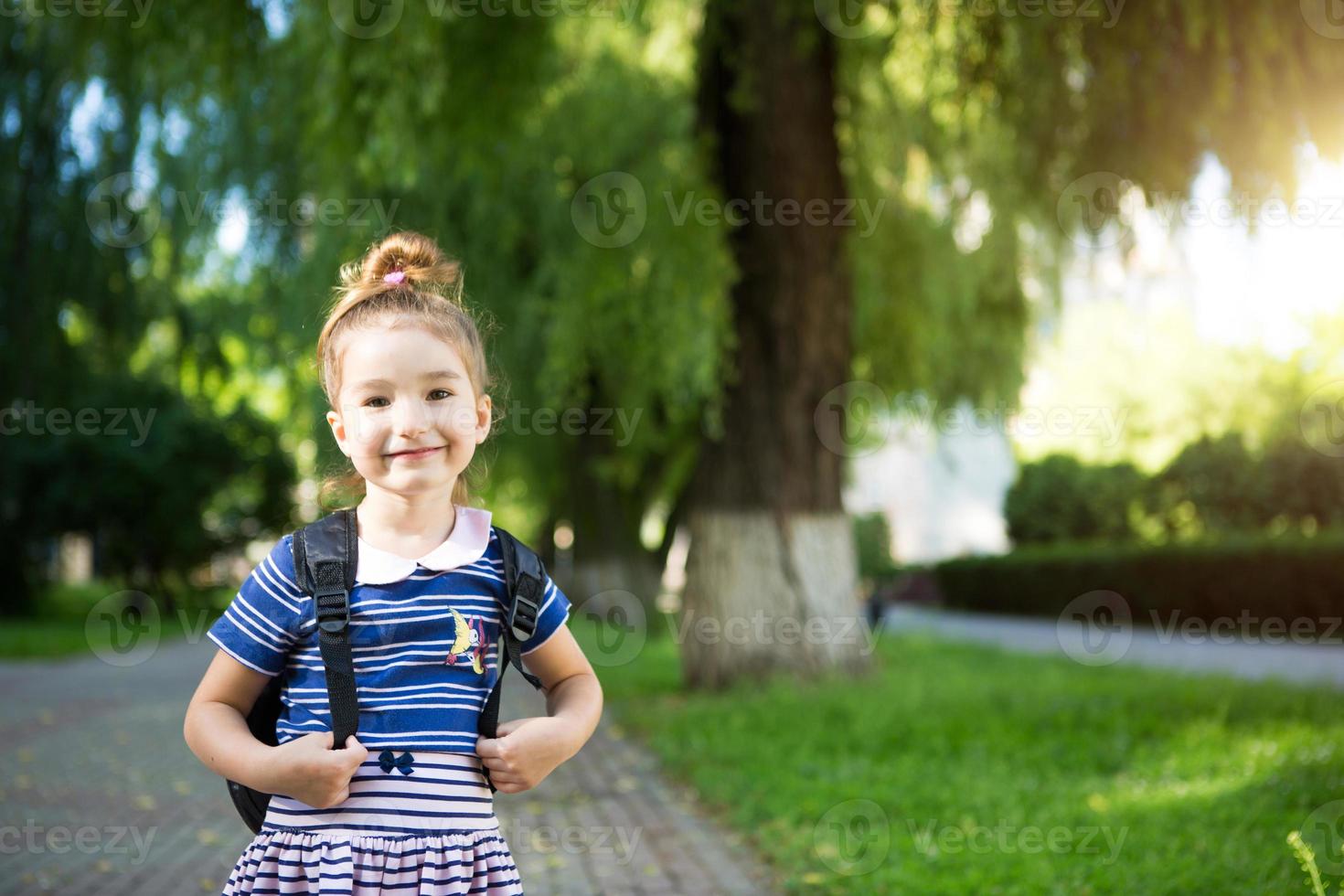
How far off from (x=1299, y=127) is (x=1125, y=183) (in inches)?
62.0

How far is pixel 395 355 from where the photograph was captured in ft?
7.29

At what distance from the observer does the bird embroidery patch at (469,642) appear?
2.22m

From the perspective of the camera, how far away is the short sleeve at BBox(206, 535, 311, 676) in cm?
220

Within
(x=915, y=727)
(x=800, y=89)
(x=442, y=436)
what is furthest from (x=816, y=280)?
(x=442, y=436)

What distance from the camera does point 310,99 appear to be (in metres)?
8.40

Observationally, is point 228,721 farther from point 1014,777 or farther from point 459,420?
point 1014,777

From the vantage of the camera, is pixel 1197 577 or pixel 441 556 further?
pixel 1197 577

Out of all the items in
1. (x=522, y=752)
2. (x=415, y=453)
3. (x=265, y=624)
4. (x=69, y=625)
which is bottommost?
(x=69, y=625)

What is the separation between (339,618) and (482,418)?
463mm

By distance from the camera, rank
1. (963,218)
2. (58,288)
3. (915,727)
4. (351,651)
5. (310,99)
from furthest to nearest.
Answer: (58,288) < (963,218) < (310,99) < (915,727) < (351,651)

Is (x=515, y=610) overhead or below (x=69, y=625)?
overhead

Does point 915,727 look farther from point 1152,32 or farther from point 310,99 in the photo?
point 310,99

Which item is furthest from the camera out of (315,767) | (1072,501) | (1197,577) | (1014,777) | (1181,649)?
(1072,501)

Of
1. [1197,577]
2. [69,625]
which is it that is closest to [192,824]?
[1197,577]
